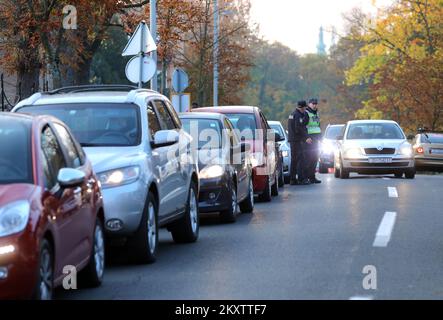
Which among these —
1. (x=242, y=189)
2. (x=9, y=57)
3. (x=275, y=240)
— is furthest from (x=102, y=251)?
(x=9, y=57)

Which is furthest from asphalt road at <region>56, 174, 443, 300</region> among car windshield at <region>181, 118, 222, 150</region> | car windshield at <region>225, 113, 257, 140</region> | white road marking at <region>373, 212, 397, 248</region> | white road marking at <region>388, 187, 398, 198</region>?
white road marking at <region>388, 187, 398, 198</region>

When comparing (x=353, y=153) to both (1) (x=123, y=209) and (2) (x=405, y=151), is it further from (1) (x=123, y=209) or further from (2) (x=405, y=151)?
(1) (x=123, y=209)

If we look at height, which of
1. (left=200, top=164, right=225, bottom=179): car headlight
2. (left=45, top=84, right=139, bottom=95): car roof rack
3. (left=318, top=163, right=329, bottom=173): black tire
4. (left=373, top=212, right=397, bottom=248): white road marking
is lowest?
(left=318, top=163, right=329, bottom=173): black tire

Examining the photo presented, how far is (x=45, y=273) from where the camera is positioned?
840 cm

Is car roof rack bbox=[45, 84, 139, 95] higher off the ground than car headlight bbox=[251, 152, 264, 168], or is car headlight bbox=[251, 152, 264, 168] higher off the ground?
car roof rack bbox=[45, 84, 139, 95]

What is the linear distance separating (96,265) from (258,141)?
450 inches

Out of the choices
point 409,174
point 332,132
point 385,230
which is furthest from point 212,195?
point 332,132

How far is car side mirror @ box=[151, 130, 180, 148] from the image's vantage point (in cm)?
1261

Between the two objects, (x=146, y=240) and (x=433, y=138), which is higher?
(x=146, y=240)

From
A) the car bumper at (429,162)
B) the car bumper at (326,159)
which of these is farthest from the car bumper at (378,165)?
the car bumper at (326,159)

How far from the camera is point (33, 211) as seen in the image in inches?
323

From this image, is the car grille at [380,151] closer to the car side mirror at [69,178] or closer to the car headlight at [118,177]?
the car headlight at [118,177]

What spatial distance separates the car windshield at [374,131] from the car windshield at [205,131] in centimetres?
1461

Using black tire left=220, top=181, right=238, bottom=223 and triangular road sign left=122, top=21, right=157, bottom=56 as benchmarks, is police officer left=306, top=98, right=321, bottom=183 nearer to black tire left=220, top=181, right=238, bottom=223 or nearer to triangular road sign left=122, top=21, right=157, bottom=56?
triangular road sign left=122, top=21, right=157, bottom=56
